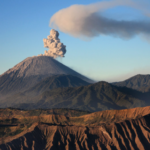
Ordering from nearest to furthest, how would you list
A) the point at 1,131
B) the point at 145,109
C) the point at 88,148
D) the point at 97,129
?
the point at 88,148 < the point at 97,129 < the point at 1,131 < the point at 145,109

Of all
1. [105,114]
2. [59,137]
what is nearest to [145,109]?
[105,114]

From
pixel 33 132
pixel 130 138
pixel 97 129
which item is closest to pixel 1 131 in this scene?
pixel 33 132

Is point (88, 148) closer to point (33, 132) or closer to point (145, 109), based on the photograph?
point (33, 132)

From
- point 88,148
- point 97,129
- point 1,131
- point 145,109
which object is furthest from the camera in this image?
point 145,109

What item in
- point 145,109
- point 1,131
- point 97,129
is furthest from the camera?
point 145,109

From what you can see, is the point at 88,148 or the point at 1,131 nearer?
the point at 88,148

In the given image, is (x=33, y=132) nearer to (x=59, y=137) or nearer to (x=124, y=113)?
(x=59, y=137)

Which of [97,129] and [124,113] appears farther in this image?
[124,113]

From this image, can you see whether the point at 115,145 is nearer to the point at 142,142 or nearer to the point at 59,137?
the point at 142,142
